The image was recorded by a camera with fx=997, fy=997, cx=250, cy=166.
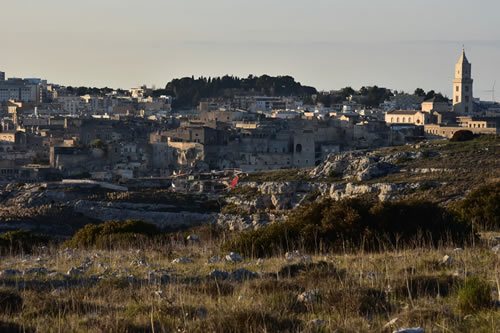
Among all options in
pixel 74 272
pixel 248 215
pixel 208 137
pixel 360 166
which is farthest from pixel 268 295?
pixel 208 137

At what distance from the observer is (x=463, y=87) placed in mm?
82688

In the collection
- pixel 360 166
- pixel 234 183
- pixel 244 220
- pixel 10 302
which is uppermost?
pixel 10 302

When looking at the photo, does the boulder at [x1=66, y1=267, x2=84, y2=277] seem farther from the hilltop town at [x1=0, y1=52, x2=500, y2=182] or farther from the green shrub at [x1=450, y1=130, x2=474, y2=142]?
the hilltop town at [x1=0, y1=52, x2=500, y2=182]

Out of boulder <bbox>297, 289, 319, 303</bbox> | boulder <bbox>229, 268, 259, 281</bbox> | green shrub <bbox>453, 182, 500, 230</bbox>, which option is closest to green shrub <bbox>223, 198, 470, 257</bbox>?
green shrub <bbox>453, 182, 500, 230</bbox>

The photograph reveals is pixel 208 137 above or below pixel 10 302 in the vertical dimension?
below

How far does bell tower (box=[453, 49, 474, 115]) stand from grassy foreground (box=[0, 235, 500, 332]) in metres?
71.9

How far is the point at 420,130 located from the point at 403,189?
37515mm

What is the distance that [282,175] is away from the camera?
157 ft

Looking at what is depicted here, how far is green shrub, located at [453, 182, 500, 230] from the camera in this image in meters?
16.4

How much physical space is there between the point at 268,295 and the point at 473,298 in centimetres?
168

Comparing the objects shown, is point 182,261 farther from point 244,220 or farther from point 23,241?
point 244,220

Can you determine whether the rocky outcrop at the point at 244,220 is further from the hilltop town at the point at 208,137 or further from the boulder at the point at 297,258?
the boulder at the point at 297,258

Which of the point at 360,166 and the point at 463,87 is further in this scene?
the point at 463,87

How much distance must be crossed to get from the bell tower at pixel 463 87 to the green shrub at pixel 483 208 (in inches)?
2491
